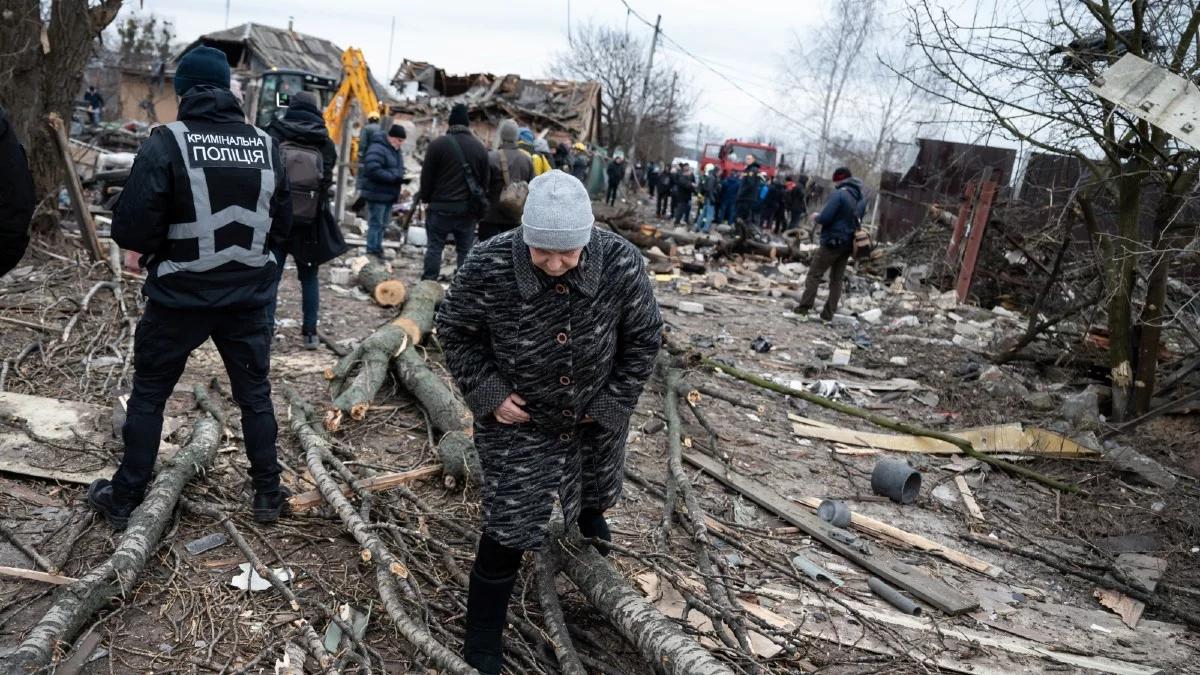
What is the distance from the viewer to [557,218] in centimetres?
245

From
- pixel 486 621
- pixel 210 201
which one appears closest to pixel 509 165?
pixel 210 201

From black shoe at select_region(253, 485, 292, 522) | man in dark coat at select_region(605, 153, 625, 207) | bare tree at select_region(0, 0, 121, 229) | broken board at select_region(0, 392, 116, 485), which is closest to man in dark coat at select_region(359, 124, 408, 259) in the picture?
bare tree at select_region(0, 0, 121, 229)

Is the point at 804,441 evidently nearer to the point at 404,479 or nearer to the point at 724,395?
the point at 724,395

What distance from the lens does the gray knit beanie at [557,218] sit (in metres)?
2.45

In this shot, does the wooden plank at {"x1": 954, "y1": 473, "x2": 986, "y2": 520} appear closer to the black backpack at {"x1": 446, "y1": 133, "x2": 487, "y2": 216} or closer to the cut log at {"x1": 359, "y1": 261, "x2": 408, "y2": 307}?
the black backpack at {"x1": 446, "y1": 133, "x2": 487, "y2": 216}

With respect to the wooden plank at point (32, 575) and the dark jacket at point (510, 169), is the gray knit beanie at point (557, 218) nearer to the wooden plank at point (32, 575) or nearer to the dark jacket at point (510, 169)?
the wooden plank at point (32, 575)

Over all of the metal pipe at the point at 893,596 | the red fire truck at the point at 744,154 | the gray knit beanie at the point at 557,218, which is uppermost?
the red fire truck at the point at 744,154

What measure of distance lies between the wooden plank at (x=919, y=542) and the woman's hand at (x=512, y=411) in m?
2.79

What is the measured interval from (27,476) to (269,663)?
76.6 inches

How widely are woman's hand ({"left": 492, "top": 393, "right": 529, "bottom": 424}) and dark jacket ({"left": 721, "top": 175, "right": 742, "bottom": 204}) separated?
18.8m

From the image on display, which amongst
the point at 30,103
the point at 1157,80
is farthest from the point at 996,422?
the point at 30,103

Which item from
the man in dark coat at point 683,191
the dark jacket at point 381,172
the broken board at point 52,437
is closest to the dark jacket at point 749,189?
the man in dark coat at point 683,191

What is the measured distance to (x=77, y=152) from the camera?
39.3 feet

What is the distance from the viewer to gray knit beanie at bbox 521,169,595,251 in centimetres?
245
